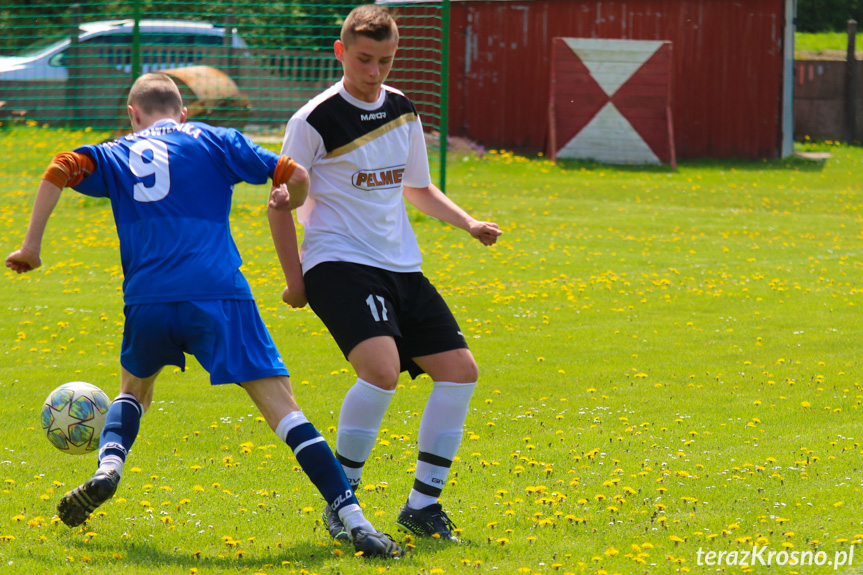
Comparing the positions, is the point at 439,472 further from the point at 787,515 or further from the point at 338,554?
the point at 787,515

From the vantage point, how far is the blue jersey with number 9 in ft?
14.4

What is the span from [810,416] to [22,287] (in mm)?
8343

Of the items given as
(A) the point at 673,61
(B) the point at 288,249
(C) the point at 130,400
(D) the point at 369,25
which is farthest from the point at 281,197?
(A) the point at 673,61

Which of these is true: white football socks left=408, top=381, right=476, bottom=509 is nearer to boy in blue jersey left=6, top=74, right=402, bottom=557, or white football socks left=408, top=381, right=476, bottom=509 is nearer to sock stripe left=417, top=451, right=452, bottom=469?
sock stripe left=417, top=451, right=452, bottom=469

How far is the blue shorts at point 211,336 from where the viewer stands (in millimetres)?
4336

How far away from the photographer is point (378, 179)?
4699 mm

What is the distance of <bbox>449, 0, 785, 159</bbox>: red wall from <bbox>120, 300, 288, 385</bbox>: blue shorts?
21.7 metres

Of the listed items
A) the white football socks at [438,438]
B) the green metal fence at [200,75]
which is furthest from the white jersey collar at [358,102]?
the green metal fence at [200,75]

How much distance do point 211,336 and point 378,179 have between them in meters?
1.03

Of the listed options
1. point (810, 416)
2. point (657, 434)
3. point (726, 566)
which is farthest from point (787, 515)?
point (810, 416)

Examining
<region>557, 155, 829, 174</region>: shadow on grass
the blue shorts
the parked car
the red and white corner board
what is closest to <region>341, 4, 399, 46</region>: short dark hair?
the blue shorts

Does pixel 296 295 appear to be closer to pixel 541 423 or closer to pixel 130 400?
pixel 130 400

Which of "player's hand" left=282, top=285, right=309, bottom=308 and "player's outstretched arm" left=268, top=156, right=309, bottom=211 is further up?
"player's outstretched arm" left=268, top=156, right=309, bottom=211

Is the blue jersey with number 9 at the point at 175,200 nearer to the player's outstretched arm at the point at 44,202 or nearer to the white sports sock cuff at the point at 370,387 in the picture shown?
the player's outstretched arm at the point at 44,202
